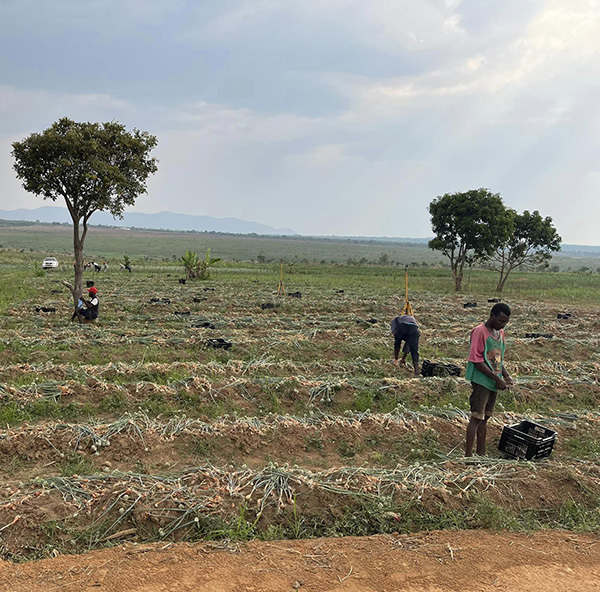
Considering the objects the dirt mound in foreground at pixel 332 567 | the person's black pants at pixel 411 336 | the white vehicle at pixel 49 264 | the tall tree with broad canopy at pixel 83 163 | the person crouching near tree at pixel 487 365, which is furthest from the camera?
the white vehicle at pixel 49 264

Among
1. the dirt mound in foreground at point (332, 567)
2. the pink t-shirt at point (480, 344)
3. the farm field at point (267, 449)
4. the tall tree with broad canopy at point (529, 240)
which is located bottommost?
the dirt mound in foreground at point (332, 567)

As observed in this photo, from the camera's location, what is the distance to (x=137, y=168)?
1104 centimetres

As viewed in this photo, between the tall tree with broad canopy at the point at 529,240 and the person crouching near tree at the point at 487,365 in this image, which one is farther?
the tall tree with broad canopy at the point at 529,240

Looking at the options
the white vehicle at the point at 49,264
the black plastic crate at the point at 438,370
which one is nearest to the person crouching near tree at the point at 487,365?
the black plastic crate at the point at 438,370

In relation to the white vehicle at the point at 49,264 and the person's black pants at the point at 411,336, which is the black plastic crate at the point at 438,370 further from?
the white vehicle at the point at 49,264

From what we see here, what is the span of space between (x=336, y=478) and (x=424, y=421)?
1.99 m

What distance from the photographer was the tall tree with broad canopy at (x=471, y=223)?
23375 mm

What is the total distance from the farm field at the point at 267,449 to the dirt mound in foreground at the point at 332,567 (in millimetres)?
37

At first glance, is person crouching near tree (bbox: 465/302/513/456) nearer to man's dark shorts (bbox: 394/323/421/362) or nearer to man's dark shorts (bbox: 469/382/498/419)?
man's dark shorts (bbox: 469/382/498/419)

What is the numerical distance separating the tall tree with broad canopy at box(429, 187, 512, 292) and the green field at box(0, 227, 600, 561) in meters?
13.8

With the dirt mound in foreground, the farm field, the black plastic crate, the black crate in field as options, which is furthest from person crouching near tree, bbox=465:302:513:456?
the black plastic crate

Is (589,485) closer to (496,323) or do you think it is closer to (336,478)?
(496,323)

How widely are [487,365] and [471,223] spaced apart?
2102 centimetres

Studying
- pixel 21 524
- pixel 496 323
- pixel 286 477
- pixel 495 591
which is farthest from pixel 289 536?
pixel 496 323
